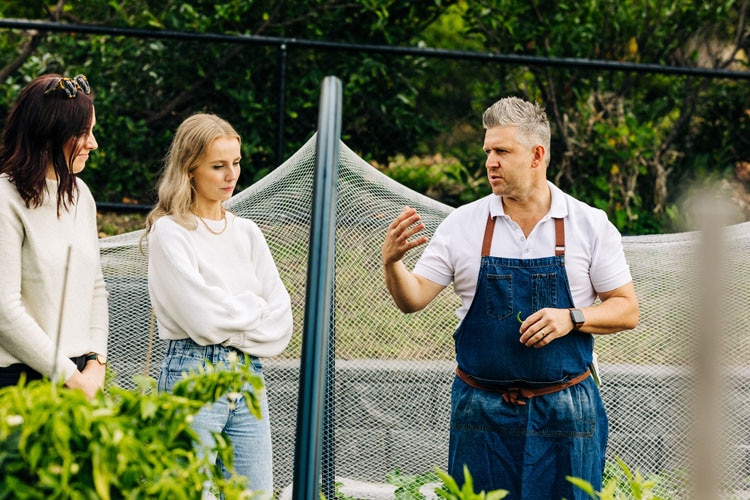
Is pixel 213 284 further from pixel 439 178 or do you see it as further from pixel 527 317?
pixel 439 178

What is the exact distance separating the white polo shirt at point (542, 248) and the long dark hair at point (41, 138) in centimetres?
102

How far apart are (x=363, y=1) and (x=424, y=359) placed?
10.1 feet

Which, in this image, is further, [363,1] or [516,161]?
[363,1]

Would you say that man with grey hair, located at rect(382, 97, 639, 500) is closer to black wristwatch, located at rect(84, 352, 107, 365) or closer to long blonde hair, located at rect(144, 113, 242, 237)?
long blonde hair, located at rect(144, 113, 242, 237)

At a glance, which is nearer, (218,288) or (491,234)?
(218,288)

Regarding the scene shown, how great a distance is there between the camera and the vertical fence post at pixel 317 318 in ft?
5.57

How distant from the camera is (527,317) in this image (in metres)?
2.49

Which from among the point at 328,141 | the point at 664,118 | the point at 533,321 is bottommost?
the point at 533,321

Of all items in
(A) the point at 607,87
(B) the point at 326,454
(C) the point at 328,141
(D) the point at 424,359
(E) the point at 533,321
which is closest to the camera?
(C) the point at 328,141

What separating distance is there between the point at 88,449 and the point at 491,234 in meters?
1.49

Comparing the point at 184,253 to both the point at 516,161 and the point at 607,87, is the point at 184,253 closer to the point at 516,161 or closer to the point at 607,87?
the point at 516,161

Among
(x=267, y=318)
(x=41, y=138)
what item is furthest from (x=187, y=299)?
(x=41, y=138)

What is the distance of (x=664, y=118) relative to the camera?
6398mm

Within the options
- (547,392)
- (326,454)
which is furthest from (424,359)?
(547,392)
